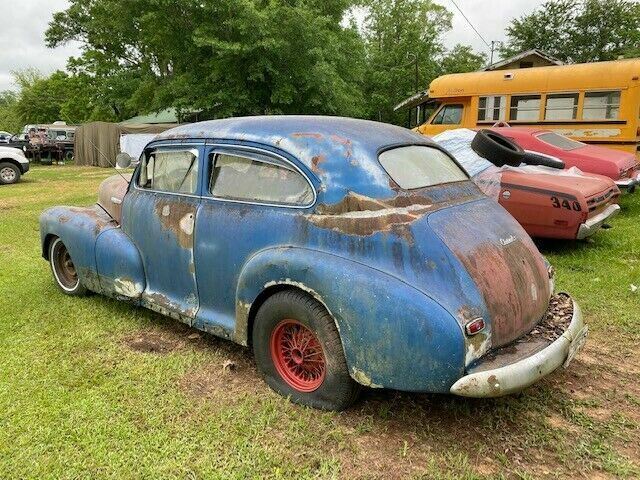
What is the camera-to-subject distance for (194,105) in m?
20.8

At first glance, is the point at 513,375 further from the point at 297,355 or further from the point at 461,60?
the point at 461,60

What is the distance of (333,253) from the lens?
8.91ft

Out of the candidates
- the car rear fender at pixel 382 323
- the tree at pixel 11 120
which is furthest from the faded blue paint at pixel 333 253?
the tree at pixel 11 120

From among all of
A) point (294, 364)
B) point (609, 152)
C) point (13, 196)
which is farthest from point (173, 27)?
point (294, 364)

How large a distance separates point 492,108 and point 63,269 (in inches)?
414

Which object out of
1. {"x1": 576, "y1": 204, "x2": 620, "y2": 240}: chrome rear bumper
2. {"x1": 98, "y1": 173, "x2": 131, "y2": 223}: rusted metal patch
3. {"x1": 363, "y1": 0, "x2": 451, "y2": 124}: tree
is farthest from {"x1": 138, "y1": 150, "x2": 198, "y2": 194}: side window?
{"x1": 363, "y1": 0, "x2": 451, "y2": 124}: tree

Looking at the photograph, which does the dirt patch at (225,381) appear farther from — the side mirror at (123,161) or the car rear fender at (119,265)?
the side mirror at (123,161)

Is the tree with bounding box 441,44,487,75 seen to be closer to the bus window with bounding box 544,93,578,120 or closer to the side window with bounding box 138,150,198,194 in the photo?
the bus window with bounding box 544,93,578,120

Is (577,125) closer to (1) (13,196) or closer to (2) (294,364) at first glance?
(2) (294,364)

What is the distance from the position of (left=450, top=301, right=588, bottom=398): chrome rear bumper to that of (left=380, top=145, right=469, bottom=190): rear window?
1.16 metres

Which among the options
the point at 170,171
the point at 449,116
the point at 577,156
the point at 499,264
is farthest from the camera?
the point at 449,116

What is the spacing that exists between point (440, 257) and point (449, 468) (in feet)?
3.45

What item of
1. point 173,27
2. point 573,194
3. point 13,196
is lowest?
point 13,196

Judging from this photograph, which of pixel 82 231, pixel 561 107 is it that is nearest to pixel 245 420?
pixel 82 231
